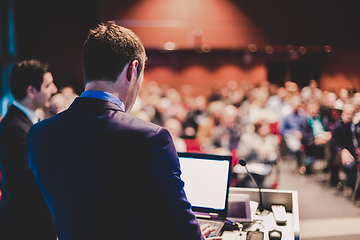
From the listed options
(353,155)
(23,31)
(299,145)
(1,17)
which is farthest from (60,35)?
(353,155)

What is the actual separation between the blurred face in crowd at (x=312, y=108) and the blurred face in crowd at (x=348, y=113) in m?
1.42

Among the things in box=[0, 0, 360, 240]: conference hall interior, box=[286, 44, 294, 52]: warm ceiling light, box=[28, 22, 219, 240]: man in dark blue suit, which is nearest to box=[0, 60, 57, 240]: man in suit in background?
box=[28, 22, 219, 240]: man in dark blue suit

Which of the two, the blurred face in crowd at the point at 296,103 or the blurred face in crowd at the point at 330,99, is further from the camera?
the blurred face in crowd at the point at 296,103

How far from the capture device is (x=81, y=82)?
8.12m

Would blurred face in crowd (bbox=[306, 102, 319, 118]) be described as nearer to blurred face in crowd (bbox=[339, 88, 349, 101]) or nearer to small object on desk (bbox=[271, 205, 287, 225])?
blurred face in crowd (bbox=[339, 88, 349, 101])

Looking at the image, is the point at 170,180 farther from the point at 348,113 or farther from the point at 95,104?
the point at 348,113

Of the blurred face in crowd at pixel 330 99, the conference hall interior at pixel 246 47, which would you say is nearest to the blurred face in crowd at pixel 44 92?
the conference hall interior at pixel 246 47

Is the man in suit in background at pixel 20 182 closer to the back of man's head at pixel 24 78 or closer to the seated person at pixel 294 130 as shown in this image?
the back of man's head at pixel 24 78

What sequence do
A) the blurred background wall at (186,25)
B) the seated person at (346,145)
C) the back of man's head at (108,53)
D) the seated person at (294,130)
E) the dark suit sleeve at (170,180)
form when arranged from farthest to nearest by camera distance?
the blurred background wall at (186,25) → the seated person at (294,130) → the seated person at (346,145) → the back of man's head at (108,53) → the dark suit sleeve at (170,180)

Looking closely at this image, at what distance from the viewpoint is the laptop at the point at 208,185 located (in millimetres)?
1649

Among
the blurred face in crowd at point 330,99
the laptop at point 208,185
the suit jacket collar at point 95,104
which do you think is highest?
the suit jacket collar at point 95,104

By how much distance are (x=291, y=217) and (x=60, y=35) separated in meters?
7.68

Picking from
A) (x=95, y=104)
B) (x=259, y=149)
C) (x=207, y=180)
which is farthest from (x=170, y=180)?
(x=259, y=149)

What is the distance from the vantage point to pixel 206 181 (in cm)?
167
